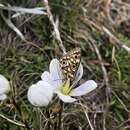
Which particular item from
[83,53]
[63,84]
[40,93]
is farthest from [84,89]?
[83,53]

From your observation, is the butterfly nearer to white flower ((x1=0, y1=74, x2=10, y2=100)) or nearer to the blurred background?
white flower ((x1=0, y1=74, x2=10, y2=100))

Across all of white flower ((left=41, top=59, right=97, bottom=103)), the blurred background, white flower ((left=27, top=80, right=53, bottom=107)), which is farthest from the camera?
the blurred background

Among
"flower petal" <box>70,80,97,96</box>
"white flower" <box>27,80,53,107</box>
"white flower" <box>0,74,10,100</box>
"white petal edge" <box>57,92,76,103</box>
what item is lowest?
"flower petal" <box>70,80,97,96</box>

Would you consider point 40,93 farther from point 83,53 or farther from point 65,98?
point 83,53

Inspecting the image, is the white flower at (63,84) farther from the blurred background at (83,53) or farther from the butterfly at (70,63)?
the blurred background at (83,53)

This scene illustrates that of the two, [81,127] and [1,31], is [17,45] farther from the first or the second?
[81,127]

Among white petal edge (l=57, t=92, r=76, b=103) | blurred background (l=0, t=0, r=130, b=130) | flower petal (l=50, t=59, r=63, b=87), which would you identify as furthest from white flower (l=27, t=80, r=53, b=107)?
blurred background (l=0, t=0, r=130, b=130)

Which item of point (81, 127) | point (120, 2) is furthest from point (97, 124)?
point (120, 2)
